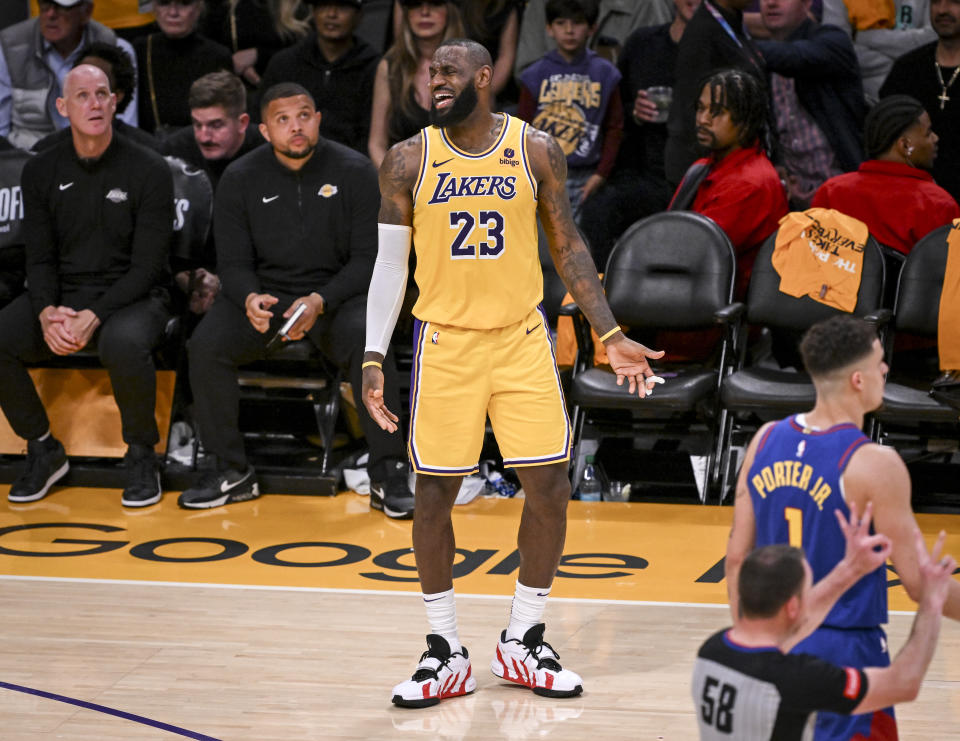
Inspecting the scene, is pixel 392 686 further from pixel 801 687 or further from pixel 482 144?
pixel 801 687

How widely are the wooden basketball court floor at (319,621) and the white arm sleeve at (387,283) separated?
110 cm

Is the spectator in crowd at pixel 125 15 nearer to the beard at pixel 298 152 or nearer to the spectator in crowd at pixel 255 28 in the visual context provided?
the spectator in crowd at pixel 255 28

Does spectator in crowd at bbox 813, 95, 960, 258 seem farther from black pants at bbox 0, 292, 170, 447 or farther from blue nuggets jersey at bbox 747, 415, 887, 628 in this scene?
blue nuggets jersey at bbox 747, 415, 887, 628

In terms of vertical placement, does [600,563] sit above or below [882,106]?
below

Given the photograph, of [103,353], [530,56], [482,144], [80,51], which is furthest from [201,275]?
[482,144]

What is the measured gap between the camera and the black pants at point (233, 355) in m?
6.78

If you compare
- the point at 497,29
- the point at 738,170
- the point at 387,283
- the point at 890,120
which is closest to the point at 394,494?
the point at 387,283

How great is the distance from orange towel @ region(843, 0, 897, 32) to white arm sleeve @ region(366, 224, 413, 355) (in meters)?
4.74

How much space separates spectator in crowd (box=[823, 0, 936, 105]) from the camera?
809 centimetres

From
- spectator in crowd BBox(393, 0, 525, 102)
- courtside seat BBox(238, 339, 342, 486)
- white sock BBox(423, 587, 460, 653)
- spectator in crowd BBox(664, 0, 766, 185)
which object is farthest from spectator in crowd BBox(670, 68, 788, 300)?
white sock BBox(423, 587, 460, 653)

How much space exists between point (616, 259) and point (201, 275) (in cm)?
222

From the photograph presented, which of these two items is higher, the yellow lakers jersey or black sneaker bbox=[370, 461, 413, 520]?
the yellow lakers jersey

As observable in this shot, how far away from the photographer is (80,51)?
832 cm

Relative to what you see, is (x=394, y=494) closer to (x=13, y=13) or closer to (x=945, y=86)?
(x=945, y=86)
